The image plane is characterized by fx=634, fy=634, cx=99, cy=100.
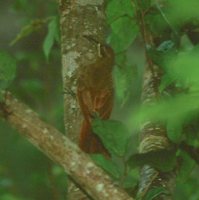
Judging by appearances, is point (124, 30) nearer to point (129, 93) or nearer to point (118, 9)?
point (118, 9)

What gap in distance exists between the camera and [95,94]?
4.46 feet

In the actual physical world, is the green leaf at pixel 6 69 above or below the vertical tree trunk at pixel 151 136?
above

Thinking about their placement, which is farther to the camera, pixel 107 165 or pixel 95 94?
pixel 95 94

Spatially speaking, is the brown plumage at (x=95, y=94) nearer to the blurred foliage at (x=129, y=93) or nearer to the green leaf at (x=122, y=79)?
the blurred foliage at (x=129, y=93)

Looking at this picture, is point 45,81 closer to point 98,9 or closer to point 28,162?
point 28,162

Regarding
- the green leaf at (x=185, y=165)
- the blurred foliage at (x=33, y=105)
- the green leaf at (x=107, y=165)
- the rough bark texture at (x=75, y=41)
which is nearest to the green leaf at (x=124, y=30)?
the rough bark texture at (x=75, y=41)

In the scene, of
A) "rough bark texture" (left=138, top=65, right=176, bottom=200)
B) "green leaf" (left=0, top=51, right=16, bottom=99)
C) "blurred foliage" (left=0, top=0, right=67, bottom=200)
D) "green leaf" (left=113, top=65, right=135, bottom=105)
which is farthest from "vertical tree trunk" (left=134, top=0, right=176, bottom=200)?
"blurred foliage" (left=0, top=0, right=67, bottom=200)

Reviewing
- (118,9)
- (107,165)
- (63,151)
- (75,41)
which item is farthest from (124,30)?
(63,151)

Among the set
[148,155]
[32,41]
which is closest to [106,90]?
[148,155]

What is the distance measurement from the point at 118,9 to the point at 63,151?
1.73 ft

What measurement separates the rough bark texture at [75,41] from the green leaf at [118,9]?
5cm

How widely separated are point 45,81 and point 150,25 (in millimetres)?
2184

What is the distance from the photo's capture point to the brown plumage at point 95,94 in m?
1.27

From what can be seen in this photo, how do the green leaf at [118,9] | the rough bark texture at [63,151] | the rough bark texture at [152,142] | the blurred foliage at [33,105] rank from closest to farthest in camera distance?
the rough bark texture at [63,151]
the rough bark texture at [152,142]
the green leaf at [118,9]
the blurred foliage at [33,105]
